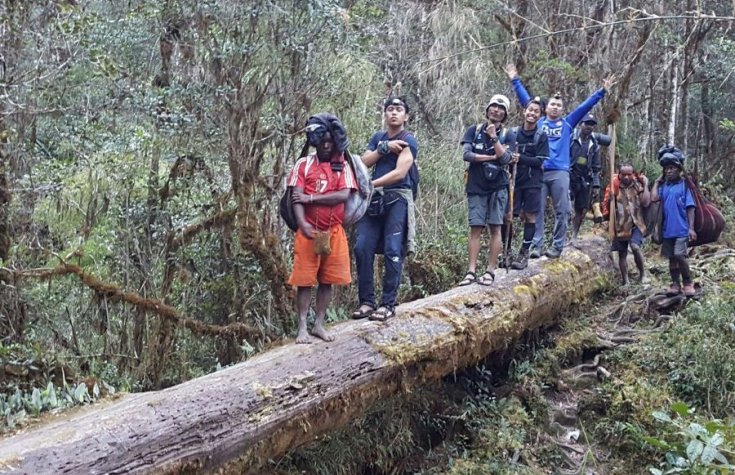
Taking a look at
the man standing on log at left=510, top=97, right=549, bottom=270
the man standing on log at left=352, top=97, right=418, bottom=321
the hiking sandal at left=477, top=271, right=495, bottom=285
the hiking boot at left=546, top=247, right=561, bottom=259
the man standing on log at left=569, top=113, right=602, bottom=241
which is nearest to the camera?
the man standing on log at left=352, top=97, right=418, bottom=321

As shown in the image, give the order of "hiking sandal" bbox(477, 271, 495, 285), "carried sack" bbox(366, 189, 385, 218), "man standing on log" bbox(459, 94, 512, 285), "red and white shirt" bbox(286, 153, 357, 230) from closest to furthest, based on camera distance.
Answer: "red and white shirt" bbox(286, 153, 357, 230) < "carried sack" bbox(366, 189, 385, 218) < "man standing on log" bbox(459, 94, 512, 285) < "hiking sandal" bbox(477, 271, 495, 285)

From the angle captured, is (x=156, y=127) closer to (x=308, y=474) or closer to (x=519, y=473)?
(x=308, y=474)

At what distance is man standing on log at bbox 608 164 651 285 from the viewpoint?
29.4ft

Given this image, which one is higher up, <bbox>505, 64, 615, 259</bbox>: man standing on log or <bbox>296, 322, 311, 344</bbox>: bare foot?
<bbox>505, 64, 615, 259</bbox>: man standing on log

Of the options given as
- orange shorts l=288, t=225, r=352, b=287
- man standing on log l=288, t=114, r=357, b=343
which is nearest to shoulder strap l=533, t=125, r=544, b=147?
man standing on log l=288, t=114, r=357, b=343

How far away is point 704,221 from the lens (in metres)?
7.73

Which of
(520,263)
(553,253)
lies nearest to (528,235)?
(553,253)

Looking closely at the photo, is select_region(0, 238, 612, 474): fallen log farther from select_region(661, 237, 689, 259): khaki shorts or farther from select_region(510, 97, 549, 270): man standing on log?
select_region(661, 237, 689, 259): khaki shorts

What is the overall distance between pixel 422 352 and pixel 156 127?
3.68 meters

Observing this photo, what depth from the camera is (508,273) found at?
7.53 metres

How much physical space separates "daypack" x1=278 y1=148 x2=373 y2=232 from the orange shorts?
0.43ft

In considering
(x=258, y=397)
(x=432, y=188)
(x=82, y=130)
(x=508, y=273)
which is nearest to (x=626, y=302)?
(x=508, y=273)

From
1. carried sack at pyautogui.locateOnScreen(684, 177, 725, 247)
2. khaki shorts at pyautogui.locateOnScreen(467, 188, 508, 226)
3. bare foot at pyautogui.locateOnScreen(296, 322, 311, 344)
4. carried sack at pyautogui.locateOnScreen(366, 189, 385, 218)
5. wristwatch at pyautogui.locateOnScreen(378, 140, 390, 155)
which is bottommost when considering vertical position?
bare foot at pyautogui.locateOnScreen(296, 322, 311, 344)

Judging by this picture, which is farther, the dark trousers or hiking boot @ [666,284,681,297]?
hiking boot @ [666,284,681,297]
